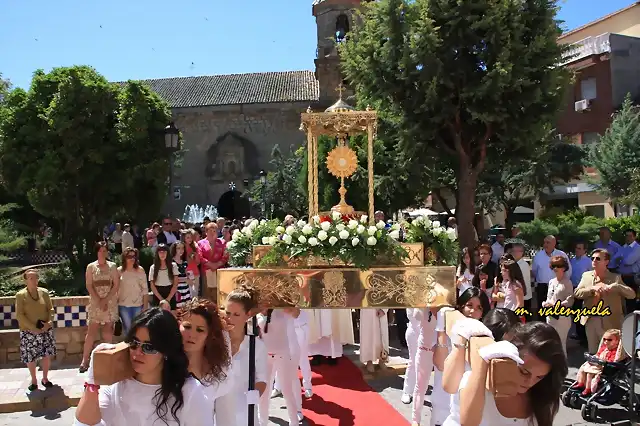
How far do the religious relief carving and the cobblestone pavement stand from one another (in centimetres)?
3346

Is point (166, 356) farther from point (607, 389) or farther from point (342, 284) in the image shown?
point (607, 389)

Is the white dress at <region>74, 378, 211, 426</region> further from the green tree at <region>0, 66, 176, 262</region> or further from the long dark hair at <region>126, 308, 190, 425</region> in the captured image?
the green tree at <region>0, 66, 176, 262</region>

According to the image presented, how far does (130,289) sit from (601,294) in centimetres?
698

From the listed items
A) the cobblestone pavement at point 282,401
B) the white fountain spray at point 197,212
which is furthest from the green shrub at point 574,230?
the white fountain spray at point 197,212

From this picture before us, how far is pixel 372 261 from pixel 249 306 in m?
2.03

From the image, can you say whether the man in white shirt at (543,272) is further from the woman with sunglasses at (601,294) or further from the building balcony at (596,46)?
the building balcony at (596,46)

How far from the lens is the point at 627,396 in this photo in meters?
6.64

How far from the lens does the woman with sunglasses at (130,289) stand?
30.1 ft

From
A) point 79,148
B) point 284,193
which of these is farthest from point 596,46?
point 79,148

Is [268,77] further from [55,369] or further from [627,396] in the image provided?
[627,396]

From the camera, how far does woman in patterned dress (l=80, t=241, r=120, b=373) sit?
8938 mm

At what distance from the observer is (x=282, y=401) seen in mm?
7520

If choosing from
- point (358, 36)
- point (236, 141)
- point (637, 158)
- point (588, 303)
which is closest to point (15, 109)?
point (358, 36)

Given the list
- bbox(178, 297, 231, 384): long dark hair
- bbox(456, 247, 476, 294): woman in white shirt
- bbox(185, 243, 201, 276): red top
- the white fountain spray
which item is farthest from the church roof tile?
bbox(178, 297, 231, 384): long dark hair
